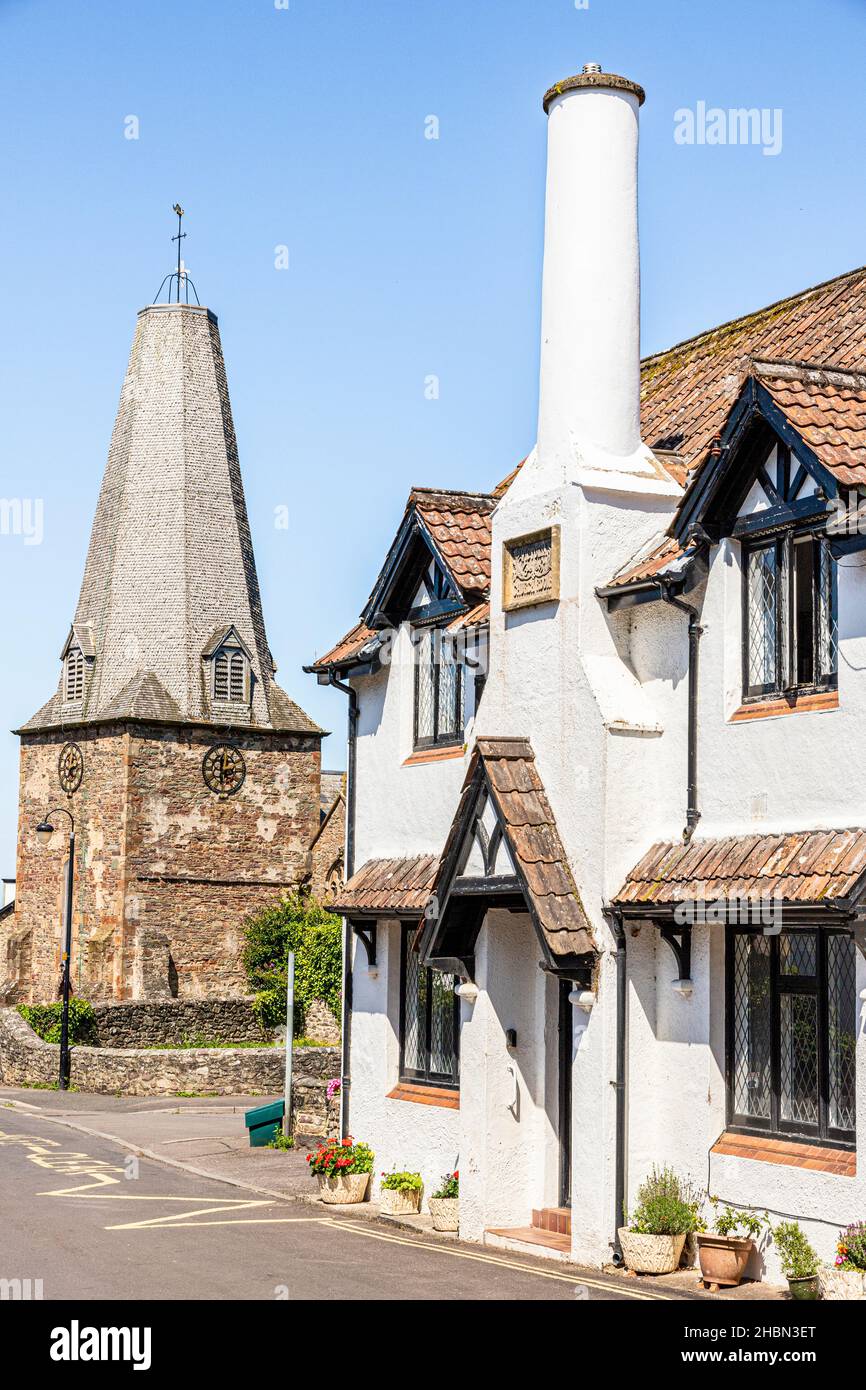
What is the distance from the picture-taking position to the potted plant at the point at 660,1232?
14.5 metres

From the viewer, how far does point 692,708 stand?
50.4 ft

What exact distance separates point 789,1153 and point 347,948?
324 inches

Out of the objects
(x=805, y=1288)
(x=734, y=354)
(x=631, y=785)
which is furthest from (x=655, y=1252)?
(x=734, y=354)

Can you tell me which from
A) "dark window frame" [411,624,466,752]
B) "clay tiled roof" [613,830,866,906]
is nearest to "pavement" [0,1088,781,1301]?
"clay tiled roof" [613,830,866,906]

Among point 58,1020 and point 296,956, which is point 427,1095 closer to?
point 58,1020

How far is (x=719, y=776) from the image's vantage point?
15008mm

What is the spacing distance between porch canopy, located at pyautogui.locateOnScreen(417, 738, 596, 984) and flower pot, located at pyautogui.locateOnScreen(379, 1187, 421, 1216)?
105 inches

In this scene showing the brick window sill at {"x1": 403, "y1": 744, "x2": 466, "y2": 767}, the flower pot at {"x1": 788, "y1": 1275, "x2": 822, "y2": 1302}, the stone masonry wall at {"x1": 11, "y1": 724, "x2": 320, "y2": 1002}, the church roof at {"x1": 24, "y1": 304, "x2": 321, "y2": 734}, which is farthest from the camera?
the church roof at {"x1": 24, "y1": 304, "x2": 321, "y2": 734}

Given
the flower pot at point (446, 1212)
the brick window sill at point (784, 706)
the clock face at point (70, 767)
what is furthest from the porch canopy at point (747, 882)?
the clock face at point (70, 767)

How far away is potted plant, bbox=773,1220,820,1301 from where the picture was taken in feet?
43.1

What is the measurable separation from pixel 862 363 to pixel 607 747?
482 cm

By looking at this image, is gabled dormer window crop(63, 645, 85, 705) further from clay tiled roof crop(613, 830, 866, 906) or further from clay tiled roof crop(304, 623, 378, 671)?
clay tiled roof crop(613, 830, 866, 906)
